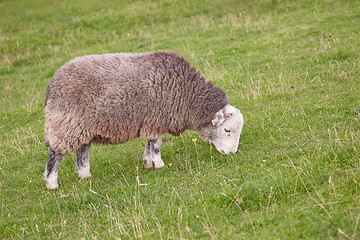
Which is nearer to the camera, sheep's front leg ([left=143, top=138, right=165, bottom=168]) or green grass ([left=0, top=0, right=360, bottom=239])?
green grass ([left=0, top=0, right=360, bottom=239])

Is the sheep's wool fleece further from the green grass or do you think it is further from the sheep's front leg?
the green grass

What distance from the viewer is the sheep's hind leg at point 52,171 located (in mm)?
8961

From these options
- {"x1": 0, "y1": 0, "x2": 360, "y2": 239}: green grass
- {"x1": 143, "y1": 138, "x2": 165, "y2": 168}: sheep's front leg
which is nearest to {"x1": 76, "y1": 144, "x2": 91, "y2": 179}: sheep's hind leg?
Result: {"x1": 0, "y1": 0, "x2": 360, "y2": 239}: green grass

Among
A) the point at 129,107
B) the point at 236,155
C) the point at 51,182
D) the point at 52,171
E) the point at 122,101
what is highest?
the point at 122,101

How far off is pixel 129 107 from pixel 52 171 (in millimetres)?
1706

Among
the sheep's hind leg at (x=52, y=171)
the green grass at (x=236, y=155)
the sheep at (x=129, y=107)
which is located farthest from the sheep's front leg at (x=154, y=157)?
the sheep's hind leg at (x=52, y=171)

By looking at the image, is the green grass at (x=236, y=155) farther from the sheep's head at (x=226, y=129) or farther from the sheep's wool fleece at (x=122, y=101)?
the sheep's wool fleece at (x=122, y=101)

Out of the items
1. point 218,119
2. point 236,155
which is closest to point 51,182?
point 218,119

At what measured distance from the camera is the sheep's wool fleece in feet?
28.6

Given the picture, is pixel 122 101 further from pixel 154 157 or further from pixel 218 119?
pixel 218 119

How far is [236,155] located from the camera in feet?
28.8

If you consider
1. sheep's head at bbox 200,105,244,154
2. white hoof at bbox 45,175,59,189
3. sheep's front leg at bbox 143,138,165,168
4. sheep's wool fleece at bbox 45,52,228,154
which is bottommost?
white hoof at bbox 45,175,59,189

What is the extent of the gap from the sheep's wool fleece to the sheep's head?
0.63 ft

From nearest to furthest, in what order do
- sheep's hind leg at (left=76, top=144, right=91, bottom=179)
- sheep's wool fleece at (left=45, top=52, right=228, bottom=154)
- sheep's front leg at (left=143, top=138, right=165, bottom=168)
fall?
sheep's wool fleece at (left=45, top=52, right=228, bottom=154), sheep's front leg at (left=143, top=138, right=165, bottom=168), sheep's hind leg at (left=76, top=144, right=91, bottom=179)
